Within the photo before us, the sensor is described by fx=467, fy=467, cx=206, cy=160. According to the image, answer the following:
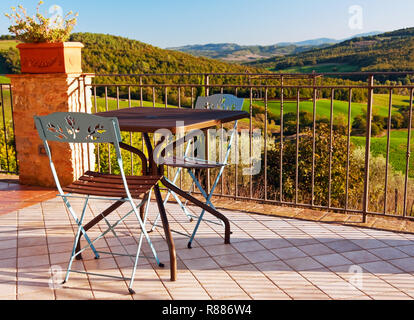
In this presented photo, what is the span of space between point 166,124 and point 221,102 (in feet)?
4.17

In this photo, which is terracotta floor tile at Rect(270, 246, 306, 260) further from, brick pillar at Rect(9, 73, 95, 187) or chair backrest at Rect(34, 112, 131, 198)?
brick pillar at Rect(9, 73, 95, 187)

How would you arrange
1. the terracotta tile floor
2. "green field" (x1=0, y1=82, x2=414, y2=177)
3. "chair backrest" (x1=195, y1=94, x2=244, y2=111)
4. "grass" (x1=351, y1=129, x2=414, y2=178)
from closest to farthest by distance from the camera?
the terracotta tile floor → "chair backrest" (x1=195, y1=94, x2=244, y2=111) → "grass" (x1=351, y1=129, x2=414, y2=178) → "green field" (x1=0, y1=82, x2=414, y2=177)

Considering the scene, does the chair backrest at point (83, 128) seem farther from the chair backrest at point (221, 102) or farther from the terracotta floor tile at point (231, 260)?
the chair backrest at point (221, 102)

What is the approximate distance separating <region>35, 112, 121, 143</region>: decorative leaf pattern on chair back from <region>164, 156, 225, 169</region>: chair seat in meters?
0.90

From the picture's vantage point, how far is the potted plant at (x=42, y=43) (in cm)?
473

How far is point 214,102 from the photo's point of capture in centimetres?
398

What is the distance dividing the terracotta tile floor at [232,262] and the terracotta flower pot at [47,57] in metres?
1.59

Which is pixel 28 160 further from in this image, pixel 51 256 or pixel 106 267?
pixel 106 267

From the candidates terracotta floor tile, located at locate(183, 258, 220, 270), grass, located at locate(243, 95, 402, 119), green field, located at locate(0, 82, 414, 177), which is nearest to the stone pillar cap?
terracotta floor tile, located at locate(183, 258, 220, 270)

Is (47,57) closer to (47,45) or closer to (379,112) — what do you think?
(47,45)

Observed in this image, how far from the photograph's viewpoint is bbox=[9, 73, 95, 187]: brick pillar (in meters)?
4.82

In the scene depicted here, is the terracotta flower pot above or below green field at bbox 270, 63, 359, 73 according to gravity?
below

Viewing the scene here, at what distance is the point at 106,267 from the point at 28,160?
2586 millimetres

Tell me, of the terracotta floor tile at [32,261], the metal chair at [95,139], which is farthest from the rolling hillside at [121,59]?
the metal chair at [95,139]
